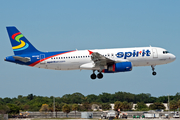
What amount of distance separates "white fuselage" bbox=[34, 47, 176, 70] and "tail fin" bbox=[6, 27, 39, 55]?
14.0 ft

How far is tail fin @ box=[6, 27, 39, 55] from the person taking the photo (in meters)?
66.8

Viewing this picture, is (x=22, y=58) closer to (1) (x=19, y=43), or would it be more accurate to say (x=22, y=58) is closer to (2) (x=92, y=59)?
(1) (x=19, y=43)

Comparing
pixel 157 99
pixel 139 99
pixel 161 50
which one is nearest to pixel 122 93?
pixel 139 99

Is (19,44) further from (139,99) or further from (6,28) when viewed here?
(139,99)

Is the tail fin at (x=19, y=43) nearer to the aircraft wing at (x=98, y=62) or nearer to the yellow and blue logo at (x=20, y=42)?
the yellow and blue logo at (x=20, y=42)

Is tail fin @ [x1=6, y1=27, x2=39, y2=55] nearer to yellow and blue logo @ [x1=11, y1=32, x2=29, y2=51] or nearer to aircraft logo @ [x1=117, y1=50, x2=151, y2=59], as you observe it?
yellow and blue logo @ [x1=11, y1=32, x2=29, y2=51]

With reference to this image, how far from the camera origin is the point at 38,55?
214 feet

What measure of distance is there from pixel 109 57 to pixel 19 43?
18449 millimetres

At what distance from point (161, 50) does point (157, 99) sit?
93.8 meters

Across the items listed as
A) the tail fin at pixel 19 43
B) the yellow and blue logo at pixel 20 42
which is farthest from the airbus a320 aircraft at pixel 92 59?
the yellow and blue logo at pixel 20 42

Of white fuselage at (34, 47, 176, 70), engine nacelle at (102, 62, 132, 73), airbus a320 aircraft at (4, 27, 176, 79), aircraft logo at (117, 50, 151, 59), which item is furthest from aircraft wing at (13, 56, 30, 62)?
aircraft logo at (117, 50, 151, 59)

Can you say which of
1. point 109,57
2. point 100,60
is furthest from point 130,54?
point 100,60

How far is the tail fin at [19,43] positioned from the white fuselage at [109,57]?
14.0 ft

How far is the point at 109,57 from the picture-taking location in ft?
212
